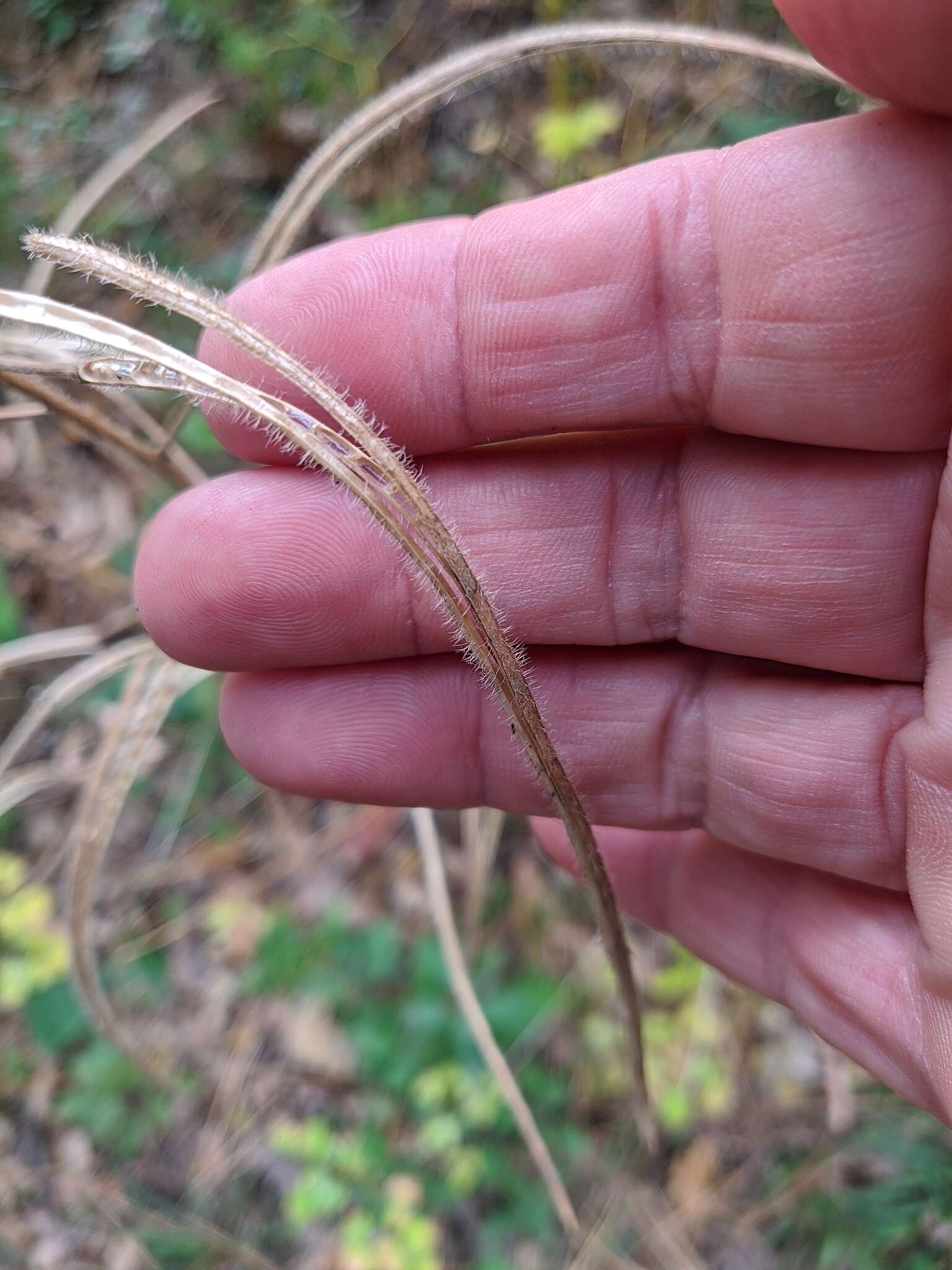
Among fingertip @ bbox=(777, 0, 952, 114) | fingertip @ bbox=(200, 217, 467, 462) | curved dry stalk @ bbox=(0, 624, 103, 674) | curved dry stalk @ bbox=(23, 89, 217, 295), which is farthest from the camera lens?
curved dry stalk @ bbox=(0, 624, 103, 674)

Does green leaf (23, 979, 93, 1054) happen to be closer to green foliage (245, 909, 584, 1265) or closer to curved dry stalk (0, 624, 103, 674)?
green foliage (245, 909, 584, 1265)

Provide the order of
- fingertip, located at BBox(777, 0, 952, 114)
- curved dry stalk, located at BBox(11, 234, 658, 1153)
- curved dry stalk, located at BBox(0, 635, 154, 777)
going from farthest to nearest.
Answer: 1. curved dry stalk, located at BBox(0, 635, 154, 777)
2. curved dry stalk, located at BBox(11, 234, 658, 1153)
3. fingertip, located at BBox(777, 0, 952, 114)

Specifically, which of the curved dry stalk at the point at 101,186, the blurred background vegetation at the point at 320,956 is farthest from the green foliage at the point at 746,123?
the curved dry stalk at the point at 101,186

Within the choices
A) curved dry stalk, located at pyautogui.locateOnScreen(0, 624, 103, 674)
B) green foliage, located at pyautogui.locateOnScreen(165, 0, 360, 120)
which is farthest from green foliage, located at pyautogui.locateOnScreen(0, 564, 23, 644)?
green foliage, located at pyautogui.locateOnScreen(165, 0, 360, 120)

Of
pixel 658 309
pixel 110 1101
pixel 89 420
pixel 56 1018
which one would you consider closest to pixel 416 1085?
pixel 110 1101

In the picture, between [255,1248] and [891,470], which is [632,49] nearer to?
[891,470]

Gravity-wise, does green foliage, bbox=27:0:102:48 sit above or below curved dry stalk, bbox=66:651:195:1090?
above

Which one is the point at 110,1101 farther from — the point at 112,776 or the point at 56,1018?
the point at 112,776
